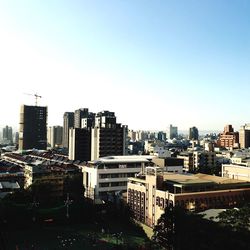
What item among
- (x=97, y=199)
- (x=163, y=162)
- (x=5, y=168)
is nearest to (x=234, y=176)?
(x=163, y=162)

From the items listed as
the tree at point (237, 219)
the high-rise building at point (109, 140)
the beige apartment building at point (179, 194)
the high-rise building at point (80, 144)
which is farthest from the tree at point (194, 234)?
the high-rise building at point (80, 144)

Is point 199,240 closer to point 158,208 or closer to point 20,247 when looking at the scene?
point 158,208

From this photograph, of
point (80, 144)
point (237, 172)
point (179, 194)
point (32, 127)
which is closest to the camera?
point (179, 194)

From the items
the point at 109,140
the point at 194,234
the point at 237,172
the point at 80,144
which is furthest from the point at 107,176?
the point at 80,144

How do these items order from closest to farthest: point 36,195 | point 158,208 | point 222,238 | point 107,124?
point 222,238
point 158,208
point 36,195
point 107,124

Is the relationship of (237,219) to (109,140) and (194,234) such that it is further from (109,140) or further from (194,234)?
(109,140)

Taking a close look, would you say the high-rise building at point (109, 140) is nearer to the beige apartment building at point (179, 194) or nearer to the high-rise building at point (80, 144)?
the high-rise building at point (80, 144)
